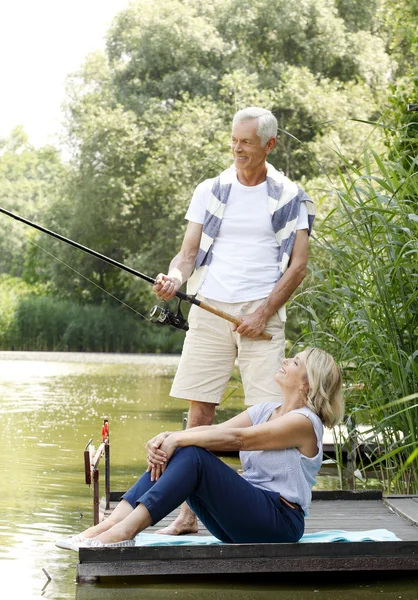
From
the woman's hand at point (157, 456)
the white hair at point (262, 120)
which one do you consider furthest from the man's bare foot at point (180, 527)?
the white hair at point (262, 120)

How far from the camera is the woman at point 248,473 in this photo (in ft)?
11.9

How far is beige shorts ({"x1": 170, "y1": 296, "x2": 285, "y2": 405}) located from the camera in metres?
4.36

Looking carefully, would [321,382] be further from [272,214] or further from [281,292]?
[272,214]

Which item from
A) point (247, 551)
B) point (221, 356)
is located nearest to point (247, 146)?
point (221, 356)

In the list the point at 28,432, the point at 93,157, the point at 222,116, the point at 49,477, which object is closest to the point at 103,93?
the point at 93,157

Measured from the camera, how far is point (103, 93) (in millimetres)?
30109

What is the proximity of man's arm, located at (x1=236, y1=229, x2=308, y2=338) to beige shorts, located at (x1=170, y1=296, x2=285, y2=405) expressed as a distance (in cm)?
6

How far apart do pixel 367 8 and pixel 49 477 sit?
25994mm

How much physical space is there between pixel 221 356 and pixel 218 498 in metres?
0.87

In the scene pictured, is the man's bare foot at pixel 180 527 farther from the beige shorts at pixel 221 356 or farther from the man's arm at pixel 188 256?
the man's arm at pixel 188 256

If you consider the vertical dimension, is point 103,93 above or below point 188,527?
above

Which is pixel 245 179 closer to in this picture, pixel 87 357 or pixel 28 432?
pixel 28 432

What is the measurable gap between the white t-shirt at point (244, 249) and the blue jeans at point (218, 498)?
905 mm

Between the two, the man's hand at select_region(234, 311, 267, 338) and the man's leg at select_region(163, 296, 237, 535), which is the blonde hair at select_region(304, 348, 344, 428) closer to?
the man's hand at select_region(234, 311, 267, 338)
